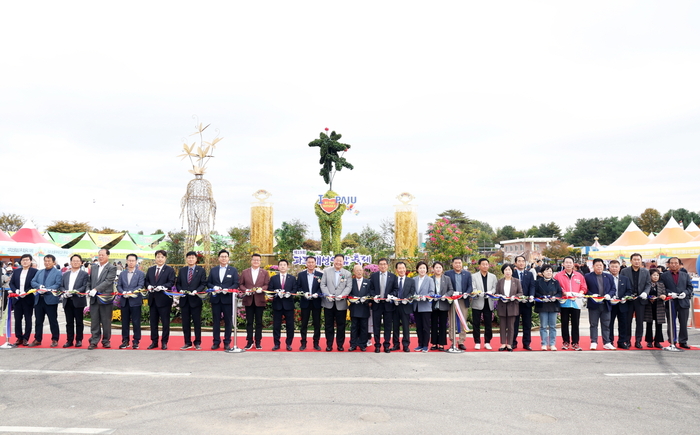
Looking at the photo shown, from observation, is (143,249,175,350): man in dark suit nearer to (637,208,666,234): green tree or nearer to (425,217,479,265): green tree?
(425,217,479,265): green tree

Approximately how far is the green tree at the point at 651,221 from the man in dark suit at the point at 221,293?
7777cm

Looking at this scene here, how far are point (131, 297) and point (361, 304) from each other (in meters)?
4.63

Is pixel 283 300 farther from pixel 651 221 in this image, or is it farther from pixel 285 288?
pixel 651 221

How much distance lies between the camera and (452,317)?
32.8 feet

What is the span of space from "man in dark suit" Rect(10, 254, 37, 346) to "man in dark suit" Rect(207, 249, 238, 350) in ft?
12.2

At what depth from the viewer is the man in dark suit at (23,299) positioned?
33.2 ft

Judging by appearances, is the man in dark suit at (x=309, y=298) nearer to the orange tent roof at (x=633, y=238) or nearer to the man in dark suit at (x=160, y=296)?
the man in dark suit at (x=160, y=296)

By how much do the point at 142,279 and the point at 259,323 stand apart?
260cm

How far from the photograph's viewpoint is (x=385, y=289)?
32.8 ft

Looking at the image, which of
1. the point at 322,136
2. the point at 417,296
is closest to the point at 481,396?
the point at 417,296

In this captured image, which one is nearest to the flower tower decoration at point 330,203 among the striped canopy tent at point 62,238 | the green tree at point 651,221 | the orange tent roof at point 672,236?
the orange tent roof at point 672,236

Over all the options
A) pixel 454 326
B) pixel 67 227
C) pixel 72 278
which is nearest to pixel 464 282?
pixel 454 326

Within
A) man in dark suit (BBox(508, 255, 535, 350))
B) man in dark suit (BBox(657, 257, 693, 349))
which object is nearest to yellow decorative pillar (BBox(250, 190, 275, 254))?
man in dark suit (BBox(508, 255, 535, 350))

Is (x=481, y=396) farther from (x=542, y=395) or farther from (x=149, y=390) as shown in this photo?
(x=149, y=390)
